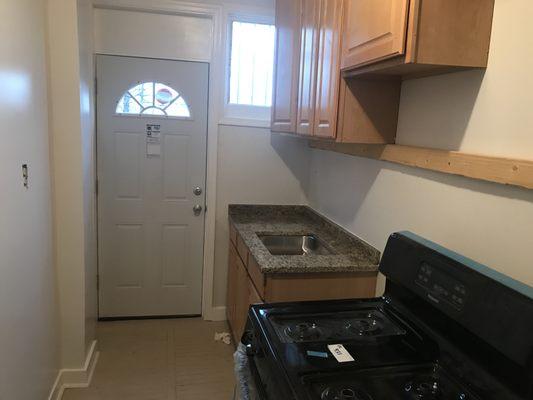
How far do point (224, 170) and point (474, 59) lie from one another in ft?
7.05

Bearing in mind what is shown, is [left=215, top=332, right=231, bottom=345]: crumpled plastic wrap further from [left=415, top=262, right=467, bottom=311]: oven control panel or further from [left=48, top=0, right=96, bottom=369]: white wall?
[left=415, top=262, right=467, bottom=311]: oven control panel

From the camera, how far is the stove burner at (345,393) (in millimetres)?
1063

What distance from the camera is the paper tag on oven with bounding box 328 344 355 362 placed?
3.99ft

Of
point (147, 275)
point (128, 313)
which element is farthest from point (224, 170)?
point (128, 313)

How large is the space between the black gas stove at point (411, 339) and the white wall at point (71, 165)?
1.44m

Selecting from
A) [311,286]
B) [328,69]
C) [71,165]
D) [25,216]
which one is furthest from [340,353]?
[71,165]

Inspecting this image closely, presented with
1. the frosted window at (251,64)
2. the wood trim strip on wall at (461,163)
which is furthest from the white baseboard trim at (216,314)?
the wood trim strip on wall at (461,163)

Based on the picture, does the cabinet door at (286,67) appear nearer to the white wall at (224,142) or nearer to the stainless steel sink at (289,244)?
the white wall at (224,142)

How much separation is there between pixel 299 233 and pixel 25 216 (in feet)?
5.38

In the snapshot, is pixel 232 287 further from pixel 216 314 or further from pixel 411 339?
pixel 411 339

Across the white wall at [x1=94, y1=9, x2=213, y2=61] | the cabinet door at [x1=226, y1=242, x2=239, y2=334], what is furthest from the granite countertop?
the white wall at [x1=94, y1=9, x2=213, y2=61]

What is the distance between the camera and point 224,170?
3.31 m

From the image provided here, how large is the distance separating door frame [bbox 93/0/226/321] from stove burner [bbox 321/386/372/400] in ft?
7.72

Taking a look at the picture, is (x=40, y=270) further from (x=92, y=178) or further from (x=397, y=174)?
(x=397, y=174)
